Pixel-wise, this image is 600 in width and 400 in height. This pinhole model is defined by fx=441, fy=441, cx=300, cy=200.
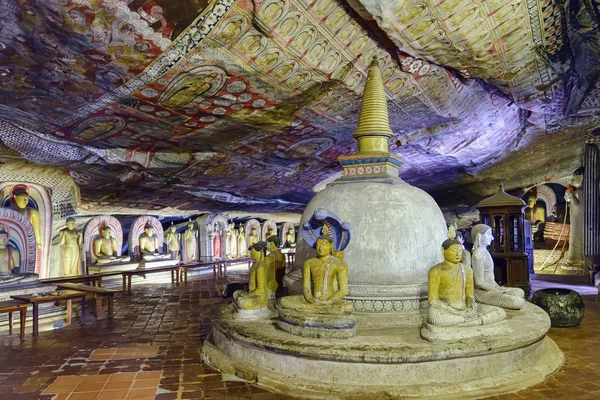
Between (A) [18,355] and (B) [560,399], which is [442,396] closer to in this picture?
(B) [560,399]

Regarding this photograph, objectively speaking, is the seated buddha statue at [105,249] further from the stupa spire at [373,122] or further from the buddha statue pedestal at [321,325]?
the buddha statue pedestal at [321,325]

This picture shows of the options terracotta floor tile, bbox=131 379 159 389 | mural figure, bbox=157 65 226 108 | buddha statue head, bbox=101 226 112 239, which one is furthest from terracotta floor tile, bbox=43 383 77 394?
buddha statue head, bbox=101 226 112 239

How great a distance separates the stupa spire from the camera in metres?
7.63

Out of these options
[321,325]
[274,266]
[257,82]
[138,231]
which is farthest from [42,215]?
[321,325]

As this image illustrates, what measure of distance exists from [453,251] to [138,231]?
12320mm

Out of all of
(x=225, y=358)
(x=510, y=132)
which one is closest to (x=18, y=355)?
(x=225, y=358)

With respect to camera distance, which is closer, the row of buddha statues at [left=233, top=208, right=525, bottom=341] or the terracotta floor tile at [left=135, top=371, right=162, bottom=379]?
the row of buddha statues at [left=233, top=208, right=525, bottom=341]

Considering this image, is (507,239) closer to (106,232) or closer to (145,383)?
(145,383)

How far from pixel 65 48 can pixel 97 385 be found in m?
4.60

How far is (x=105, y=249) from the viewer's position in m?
13.6

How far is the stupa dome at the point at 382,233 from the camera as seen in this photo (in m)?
6.06

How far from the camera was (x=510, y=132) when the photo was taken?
15570 mm

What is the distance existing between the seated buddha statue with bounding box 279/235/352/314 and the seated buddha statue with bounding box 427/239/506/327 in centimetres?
104

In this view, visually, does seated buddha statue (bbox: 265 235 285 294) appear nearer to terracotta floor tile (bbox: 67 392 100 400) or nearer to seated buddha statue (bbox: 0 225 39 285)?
terracotta floor tile (bbox: 67 392 100 400)
